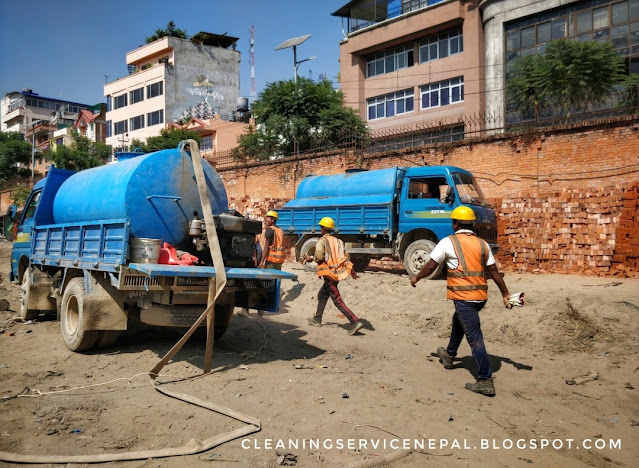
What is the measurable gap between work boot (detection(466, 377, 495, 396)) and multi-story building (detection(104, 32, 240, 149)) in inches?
1570

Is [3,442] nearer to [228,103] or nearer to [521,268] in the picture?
[521,268]

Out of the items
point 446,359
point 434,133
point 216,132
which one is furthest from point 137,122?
point 446,359

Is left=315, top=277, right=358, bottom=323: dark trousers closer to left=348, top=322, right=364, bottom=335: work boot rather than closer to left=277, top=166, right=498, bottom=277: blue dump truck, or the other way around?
left=348, top=322, right=364, bottom=335: work boot

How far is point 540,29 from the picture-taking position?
73.7 ft

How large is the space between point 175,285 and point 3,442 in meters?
2.15

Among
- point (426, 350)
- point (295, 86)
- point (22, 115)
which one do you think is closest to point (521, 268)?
point (426, 350)

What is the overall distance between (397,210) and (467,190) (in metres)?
1.73

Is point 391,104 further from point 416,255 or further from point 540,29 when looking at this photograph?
point 416,255

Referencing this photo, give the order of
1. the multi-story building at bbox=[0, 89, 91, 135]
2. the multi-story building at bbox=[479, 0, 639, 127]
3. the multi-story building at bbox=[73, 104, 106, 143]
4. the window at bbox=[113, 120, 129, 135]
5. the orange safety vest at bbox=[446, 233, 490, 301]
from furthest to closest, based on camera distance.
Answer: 1. the multi-story building at bbox=[0, 89, 91, 135]
2. the multi-story building at bbox=[73, 104, 106, 143]
3. the window at bbox=[113, 120, 129, 135]
4. the multi-story building at bbox=[479, 0, 639, 127]
5. the orange safety vest at bbox=[446, 233, 490, 301]

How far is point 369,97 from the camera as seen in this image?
2956 centimetres

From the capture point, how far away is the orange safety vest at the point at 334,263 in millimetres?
7867

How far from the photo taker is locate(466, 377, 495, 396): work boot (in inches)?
199

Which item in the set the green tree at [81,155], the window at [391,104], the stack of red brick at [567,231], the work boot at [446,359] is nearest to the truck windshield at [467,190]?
the stack of red brick at [567,231]

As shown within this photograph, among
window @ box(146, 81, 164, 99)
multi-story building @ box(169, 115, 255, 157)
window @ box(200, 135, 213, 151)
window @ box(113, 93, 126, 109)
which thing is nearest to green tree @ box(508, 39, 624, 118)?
Result: multi-story building @ box(169, 115, 255, 157)
